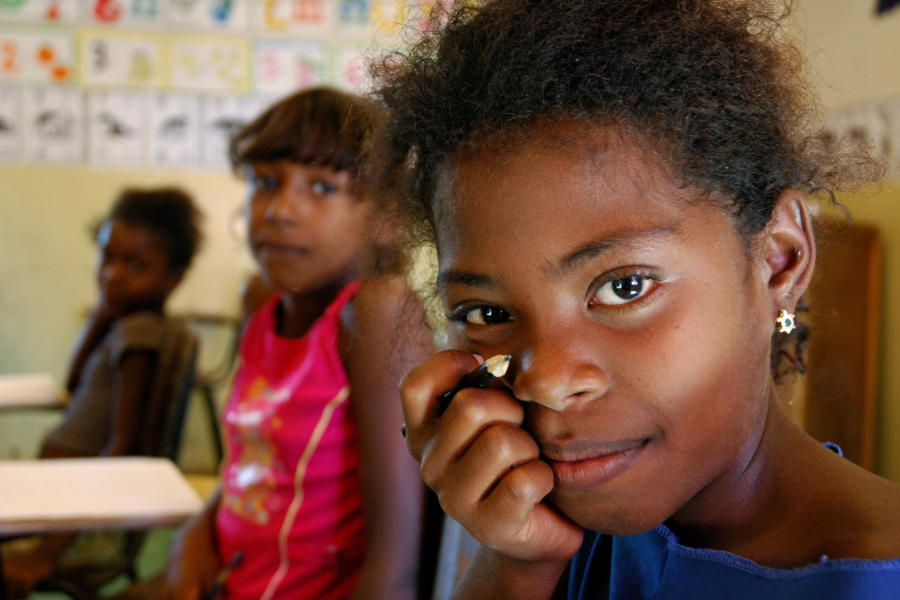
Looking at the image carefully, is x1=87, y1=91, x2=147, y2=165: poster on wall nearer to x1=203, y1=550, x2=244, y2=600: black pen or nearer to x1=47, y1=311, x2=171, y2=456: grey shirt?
x1=47, y1=311, x2=171, y2=456: grey shirt

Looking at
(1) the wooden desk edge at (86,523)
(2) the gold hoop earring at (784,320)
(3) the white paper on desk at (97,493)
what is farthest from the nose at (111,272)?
(2) the gold hoop earring at (784,320)

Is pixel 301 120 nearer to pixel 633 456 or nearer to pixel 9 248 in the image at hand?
pixel 633 456

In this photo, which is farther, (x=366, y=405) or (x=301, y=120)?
(x=301, y=120)

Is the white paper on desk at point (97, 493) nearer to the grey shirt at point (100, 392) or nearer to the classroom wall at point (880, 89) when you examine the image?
the grey shirt at point (100, 392)

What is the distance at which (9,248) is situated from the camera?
4.17 meters

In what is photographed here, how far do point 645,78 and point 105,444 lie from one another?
7.47ft

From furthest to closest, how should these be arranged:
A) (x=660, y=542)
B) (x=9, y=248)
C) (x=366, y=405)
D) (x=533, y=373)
→ (x=9, y=248)
(x=366, y=405)
(x=660, y=542)
(x=533, y=373)

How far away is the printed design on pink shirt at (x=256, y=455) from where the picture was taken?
1.48 metres

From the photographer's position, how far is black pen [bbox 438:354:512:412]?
0.75 metres

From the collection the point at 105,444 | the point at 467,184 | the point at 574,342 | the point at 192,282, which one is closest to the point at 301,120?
the point at 467,184

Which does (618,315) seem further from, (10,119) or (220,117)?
(10,119)

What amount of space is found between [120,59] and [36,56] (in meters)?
0.37

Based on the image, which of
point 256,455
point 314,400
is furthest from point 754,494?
point 256,455

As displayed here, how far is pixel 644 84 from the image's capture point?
76cm
